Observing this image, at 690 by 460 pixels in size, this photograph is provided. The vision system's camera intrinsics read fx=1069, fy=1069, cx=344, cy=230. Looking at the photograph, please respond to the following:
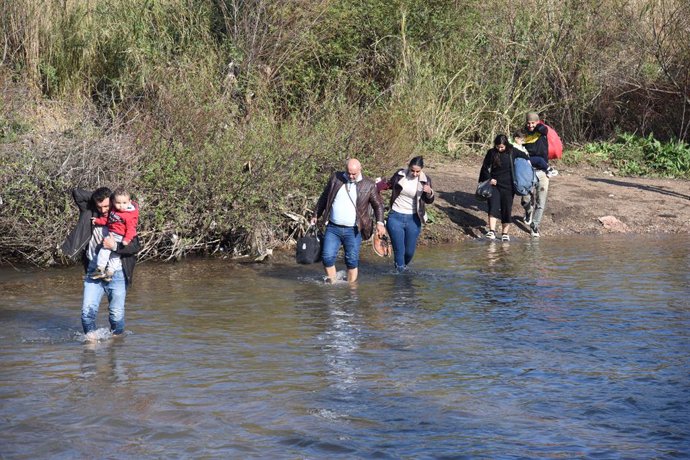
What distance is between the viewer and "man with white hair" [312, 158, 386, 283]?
1344 centimetres

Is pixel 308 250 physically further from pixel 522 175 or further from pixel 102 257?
pixel 522 175

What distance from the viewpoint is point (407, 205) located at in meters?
14.4

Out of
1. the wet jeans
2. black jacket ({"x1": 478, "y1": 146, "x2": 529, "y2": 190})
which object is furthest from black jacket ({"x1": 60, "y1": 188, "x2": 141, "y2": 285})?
the wet jeans

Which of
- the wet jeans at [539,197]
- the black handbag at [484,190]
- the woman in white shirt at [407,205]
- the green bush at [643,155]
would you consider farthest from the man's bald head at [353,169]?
the green bush at [643,155]

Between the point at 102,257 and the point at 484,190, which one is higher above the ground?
the point at 484,190

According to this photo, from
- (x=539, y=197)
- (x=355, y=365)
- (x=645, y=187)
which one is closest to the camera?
(x=355, y=365)

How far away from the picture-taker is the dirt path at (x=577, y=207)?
1880 centimetres

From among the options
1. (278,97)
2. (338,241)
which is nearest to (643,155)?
(278,97)

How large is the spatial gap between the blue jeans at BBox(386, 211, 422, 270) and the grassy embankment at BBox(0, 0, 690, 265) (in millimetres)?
2000

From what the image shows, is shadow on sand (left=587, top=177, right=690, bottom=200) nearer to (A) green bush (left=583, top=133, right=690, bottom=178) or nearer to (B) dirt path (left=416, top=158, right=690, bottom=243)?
(B) dirt path (left=416, top=158, right=690, bottom=243)

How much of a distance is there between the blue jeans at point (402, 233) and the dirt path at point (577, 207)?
10.2 feet

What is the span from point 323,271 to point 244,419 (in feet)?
23.2

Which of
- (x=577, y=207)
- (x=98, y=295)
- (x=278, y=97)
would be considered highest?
(x=278, y=97)

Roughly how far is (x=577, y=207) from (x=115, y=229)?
11.8 m
